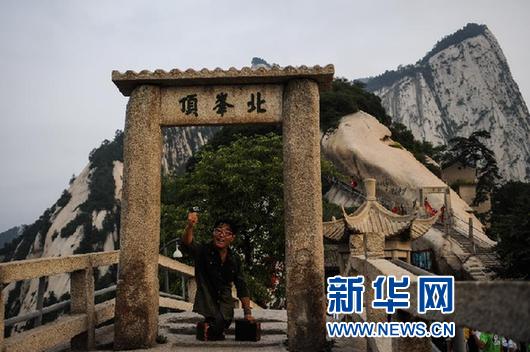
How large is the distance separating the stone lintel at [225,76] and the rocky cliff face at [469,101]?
79538 millimetres

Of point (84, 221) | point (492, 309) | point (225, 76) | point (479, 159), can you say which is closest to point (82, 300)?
point (225, 76)

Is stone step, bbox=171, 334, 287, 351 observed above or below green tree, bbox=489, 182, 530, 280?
below

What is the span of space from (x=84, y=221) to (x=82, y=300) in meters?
49.0

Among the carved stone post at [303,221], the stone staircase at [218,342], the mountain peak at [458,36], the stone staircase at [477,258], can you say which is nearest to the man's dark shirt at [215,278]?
the stone staircase at [218,342]

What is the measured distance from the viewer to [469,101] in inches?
3258

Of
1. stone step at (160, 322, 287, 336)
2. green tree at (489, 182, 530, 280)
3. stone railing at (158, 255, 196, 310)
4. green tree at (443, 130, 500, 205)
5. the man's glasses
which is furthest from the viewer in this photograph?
green tree at (443, 130, 500, 205)

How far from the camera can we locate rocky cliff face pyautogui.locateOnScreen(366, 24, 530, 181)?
78.1 meters

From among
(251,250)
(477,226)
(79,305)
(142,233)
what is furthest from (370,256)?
(477,226)

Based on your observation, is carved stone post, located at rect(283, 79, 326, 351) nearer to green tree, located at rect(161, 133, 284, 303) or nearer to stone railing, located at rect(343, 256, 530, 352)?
stone railing, located at rect(343, 256, 530, 352)

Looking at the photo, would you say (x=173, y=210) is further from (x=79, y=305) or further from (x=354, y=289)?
(x=354, y=289)

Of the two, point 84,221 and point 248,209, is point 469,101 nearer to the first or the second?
point 84,221

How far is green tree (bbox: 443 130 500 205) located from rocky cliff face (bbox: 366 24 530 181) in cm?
3397

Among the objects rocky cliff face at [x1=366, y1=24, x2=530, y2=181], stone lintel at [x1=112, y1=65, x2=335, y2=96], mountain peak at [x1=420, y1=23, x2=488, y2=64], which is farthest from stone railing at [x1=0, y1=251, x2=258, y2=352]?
mountain peak at [x1=420, y1=23, x2=488, y2=64]

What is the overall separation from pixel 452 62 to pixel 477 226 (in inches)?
2616
